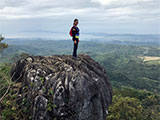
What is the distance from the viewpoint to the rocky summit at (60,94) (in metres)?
10.7

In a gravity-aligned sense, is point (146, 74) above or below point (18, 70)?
below

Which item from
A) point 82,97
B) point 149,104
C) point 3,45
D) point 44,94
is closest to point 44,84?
point 44,94

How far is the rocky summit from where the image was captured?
35.1 feet

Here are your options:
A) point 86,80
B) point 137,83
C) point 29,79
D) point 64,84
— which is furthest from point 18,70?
point 137,83

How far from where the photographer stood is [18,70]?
46.0ft

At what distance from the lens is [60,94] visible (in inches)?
431

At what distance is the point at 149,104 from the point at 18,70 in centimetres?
4816

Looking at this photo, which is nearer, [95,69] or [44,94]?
[44,94]

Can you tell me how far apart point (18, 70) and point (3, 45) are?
32.1m

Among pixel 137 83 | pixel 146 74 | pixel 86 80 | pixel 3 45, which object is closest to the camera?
pixel 86 80

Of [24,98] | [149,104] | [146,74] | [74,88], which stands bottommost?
[146,74]

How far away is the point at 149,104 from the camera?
164 feet

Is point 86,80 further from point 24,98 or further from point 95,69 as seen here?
point 24,98

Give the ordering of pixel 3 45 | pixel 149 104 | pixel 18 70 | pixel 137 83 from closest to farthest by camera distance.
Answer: pixel 18 70
pixel 3 45
pixel 149 104
pixel 137 83
